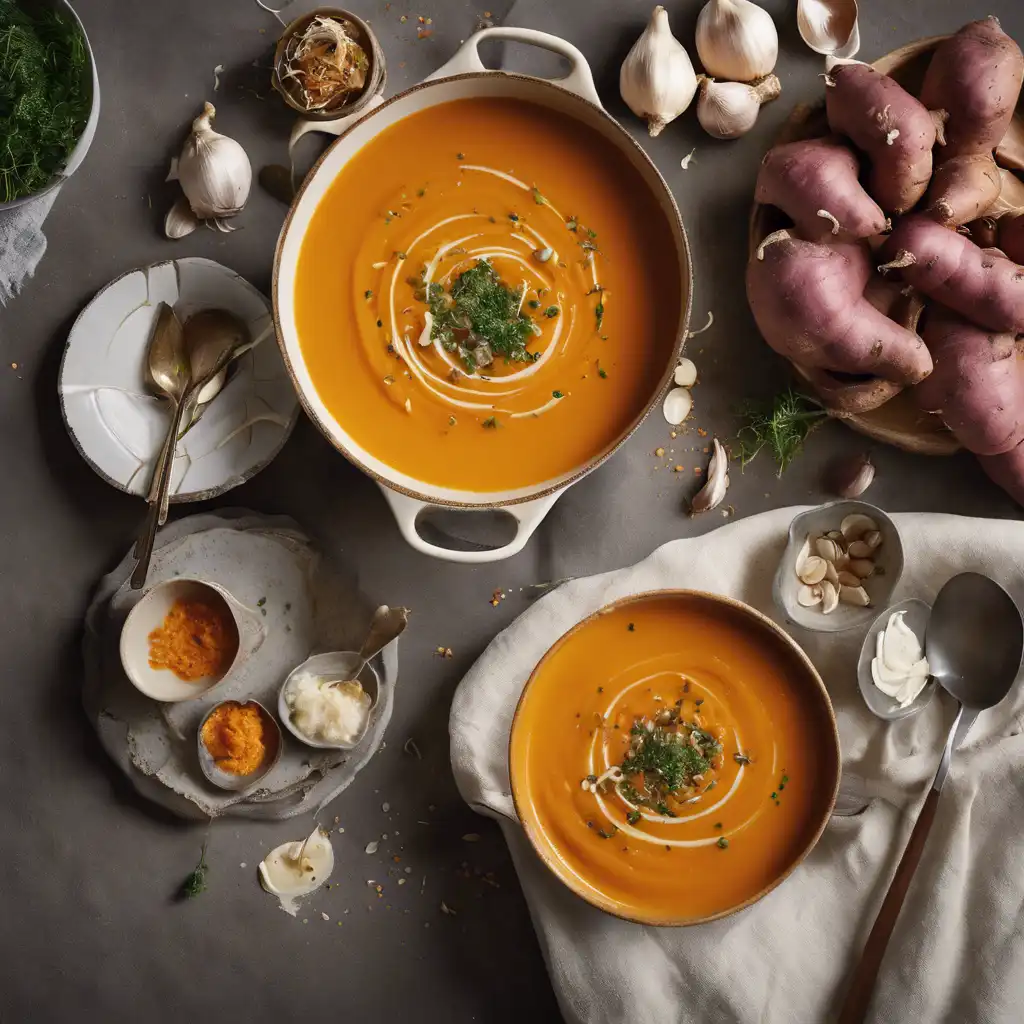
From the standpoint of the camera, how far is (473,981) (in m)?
1.87

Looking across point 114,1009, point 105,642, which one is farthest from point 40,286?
point 114,1009

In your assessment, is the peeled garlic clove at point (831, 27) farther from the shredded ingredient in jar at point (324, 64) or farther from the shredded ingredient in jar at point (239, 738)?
the shredded ingredient in jar at point (239, 738)

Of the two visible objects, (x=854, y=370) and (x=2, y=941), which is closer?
(x=854, y=370)

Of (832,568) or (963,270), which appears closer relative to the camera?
(963,270)

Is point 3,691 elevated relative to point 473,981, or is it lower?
elevated

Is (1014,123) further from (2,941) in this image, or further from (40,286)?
(2,941)

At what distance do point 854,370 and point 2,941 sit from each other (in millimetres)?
2035

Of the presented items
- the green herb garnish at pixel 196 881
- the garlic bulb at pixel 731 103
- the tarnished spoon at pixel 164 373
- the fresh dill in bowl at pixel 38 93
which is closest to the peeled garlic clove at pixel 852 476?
the garlic bulb at pixel 731 103

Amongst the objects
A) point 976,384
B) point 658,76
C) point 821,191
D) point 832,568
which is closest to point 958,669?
point 832,568

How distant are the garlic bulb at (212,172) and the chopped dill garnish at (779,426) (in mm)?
1079

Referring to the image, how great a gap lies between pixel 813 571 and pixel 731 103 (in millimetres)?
915

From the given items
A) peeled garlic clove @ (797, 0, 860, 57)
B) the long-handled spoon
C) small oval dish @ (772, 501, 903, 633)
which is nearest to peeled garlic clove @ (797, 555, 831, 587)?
small oval dish @ (772, 501, 903, 633)

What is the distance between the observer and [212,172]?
1725 mm

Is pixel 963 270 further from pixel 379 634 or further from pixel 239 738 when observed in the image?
pixel 239 738
